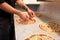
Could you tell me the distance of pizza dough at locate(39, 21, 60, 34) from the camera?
0.86 metres

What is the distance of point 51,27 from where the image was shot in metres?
0.92

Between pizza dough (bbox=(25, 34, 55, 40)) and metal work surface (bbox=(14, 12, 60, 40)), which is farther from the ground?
metal work surface (bbox=(14, 12, 60, 40))

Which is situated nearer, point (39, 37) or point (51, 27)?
point (39, 37)

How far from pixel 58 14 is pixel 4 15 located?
484 mm

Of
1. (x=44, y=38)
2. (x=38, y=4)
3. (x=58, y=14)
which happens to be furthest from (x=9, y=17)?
(x=38, y=4)

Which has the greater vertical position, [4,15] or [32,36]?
[4,15]

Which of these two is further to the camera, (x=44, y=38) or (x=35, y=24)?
(x=35, y=24)

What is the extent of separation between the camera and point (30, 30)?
0.85 m

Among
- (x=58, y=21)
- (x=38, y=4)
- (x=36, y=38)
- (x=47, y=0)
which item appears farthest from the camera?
(x=38, y=4)

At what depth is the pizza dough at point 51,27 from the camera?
33.9 inches

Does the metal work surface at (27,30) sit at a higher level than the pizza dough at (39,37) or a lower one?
higher

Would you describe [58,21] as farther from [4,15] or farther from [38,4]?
[4,15]

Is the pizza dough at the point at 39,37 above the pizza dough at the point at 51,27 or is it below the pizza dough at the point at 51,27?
below

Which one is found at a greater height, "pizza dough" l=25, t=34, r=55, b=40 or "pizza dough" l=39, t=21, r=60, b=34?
"pizza dough" l=39, t=21, r=60, b=34
